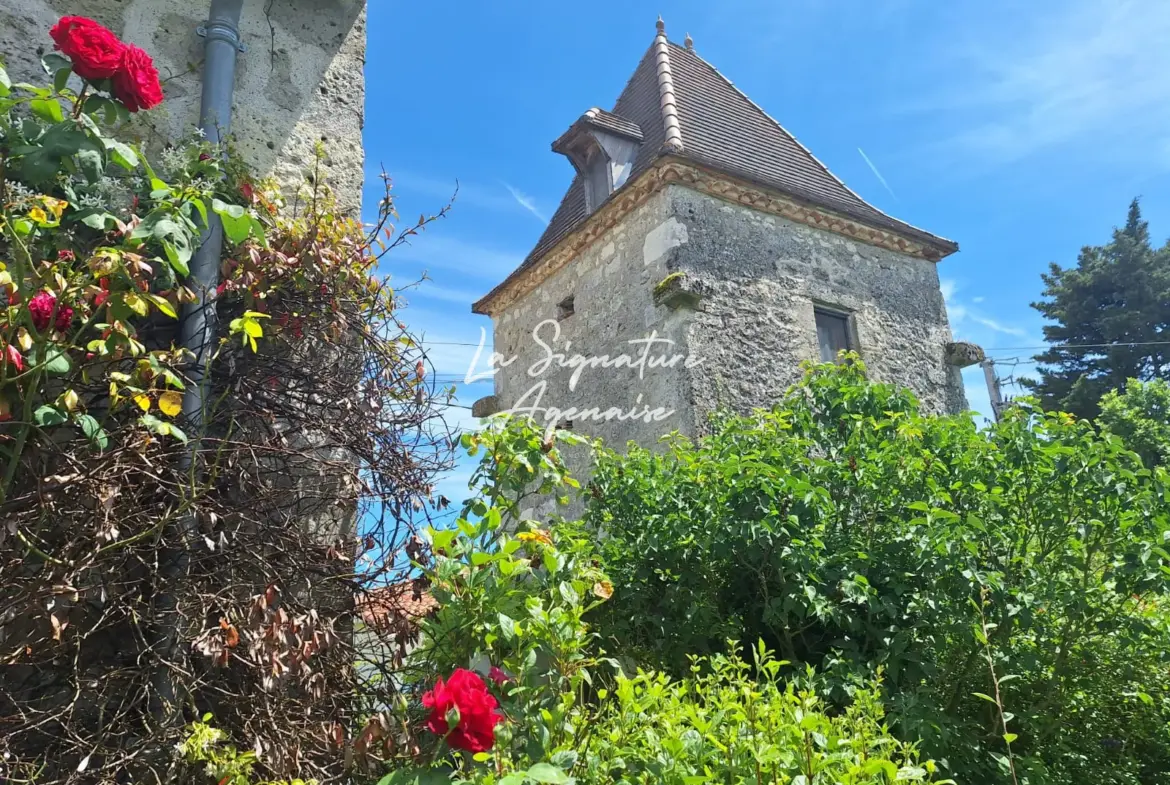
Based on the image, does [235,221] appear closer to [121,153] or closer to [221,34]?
[121,153]

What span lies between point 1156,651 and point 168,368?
3855mm

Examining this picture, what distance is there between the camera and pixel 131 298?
175cm

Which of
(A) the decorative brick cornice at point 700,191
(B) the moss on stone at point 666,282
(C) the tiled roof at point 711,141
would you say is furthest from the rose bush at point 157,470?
(C) the tiled roof at point 711,141

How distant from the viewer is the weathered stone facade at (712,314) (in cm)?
625

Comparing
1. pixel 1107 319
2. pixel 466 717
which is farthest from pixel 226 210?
pixel 1107 319

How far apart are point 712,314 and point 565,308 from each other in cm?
217

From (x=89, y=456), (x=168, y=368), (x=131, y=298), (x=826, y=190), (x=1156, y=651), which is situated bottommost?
(x=1156, y=651)

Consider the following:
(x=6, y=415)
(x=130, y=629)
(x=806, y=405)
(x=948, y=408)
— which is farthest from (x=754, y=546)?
(x=948, y=408)

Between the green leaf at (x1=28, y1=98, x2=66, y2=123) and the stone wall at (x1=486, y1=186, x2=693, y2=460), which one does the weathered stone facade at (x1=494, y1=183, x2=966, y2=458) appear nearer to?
the stone wall at (x1=486, y1=186, x2=693, y2=460)

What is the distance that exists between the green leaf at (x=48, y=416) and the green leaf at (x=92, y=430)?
0.10ft

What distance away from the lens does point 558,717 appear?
5.97ft

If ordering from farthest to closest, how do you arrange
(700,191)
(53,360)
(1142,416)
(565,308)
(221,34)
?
(1142,416)
(565,308)
(700,191)
(221,34)
(53,360)

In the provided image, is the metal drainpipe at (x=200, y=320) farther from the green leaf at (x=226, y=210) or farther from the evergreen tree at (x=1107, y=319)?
the evergreen tree at (x=1107, y=319)

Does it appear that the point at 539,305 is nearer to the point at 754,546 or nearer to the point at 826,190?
the point at 826,190
